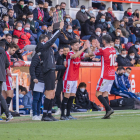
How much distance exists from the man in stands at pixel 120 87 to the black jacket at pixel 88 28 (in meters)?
4.19

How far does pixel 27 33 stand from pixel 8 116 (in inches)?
306

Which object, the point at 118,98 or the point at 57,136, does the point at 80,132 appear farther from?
the point at 118,98

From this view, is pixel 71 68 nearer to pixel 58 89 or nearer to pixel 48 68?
pixel 48 68

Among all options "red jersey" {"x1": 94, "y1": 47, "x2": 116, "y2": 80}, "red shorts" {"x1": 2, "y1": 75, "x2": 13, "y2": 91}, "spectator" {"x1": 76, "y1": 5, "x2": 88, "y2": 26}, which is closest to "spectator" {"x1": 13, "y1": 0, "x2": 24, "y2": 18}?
"spectator" {"x1": 76, "y1": 5, "x2": 88, "y2": 26}

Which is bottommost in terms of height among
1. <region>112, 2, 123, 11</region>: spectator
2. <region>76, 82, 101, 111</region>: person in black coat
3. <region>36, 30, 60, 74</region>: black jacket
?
<region>76, 82, 101, 111</region>: person in black coat

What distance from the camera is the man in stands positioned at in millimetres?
14602

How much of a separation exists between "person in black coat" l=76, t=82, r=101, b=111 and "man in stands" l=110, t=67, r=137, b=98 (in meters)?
1.41

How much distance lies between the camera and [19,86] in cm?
1252

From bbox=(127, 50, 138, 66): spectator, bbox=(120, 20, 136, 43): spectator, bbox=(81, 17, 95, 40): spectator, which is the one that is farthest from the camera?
bbox=(120, 20, 136, 43): spectator

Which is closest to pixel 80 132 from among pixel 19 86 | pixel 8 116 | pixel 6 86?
pixel 8 116

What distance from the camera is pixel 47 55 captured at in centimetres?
823

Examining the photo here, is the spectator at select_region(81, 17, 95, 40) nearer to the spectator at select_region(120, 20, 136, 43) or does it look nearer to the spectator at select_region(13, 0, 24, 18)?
the spectator at select_region(120, 20, 136, 43)

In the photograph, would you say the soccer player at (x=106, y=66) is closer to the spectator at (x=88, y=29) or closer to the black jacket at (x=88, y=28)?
the spectator at (x=88, y=29)

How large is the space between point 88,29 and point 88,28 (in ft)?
0.20
